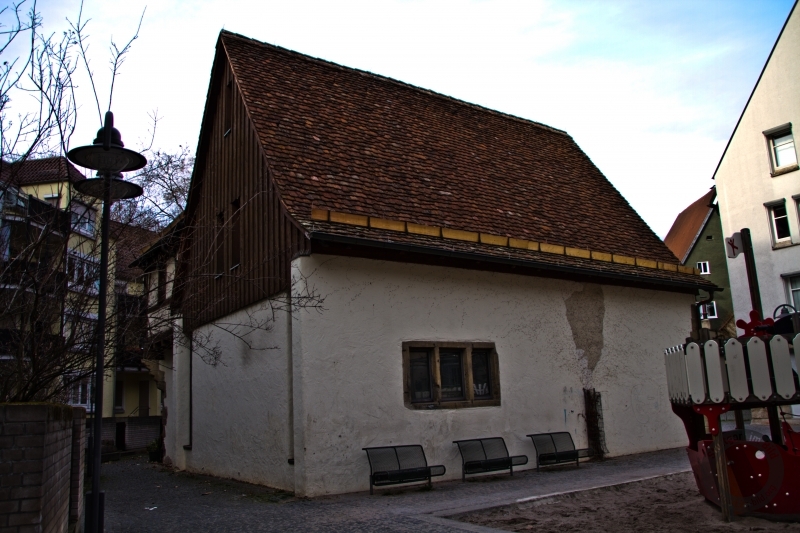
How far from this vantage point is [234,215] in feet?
45.4

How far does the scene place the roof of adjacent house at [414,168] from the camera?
12.4m

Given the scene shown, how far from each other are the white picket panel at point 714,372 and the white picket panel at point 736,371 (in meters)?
0.09

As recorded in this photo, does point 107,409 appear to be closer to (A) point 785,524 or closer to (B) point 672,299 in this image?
(B) point 672,299

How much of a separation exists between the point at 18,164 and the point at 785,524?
8144 millimetres

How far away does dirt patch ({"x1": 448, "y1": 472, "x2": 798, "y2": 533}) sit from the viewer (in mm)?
7152

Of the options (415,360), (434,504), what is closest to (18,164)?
(434,504)

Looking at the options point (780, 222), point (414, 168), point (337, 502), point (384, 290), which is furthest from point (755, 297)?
point (780, 222)

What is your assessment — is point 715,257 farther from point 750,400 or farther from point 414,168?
point 750,400

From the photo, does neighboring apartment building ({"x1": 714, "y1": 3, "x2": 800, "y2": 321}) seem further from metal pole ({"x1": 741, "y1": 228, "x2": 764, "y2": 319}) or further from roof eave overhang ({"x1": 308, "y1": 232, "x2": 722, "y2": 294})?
metal pole ({"x1": 741, "y1": 228, "x2": 764, "y2": 319})

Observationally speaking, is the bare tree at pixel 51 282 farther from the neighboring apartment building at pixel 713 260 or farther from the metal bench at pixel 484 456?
the neighboring apartment building at pixel 713 260

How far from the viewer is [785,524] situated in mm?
6938

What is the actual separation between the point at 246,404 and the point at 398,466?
3538mm

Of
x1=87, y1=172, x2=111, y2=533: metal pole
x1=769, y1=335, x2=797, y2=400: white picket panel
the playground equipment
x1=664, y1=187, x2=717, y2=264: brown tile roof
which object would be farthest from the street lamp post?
x1=664, y1=187, x2=717, y2=264: brown tile roof

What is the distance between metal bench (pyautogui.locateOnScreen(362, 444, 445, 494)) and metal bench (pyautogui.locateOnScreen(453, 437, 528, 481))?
58 centimetres
